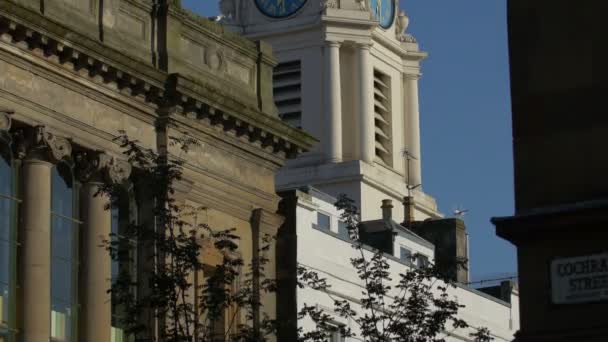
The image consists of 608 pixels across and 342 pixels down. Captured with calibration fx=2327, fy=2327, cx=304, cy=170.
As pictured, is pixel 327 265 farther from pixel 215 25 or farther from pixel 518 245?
pixel 518 245

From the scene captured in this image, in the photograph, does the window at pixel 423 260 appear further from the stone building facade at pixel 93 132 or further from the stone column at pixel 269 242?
the stone building facade at pixel 93 132

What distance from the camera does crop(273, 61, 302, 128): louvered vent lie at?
9875 centimetres

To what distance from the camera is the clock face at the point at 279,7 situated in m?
99.0

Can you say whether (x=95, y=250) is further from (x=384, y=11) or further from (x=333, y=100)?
(x=384, y=11)

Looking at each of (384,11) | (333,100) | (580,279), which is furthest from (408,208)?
(580,279)

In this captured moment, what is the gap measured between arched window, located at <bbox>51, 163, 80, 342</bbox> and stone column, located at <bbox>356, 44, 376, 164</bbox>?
5149 cm

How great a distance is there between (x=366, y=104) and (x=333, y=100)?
159 cm

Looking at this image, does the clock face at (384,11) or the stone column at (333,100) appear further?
the clock face at (384,11)

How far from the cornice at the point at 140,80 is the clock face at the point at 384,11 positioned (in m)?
45.5

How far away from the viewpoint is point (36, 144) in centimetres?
4550

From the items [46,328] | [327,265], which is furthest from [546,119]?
[327,265]

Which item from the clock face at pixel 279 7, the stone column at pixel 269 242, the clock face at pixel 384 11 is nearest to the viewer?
the stone column at pixel 269 242

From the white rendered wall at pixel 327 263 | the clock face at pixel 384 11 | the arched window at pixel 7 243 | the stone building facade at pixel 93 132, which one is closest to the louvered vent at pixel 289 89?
the clock face at pixel 384 11

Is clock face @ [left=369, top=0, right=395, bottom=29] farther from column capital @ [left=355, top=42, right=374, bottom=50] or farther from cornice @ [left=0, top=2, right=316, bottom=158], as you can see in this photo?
cornice @ [left=0, top=2, right=316, bottom=158]
